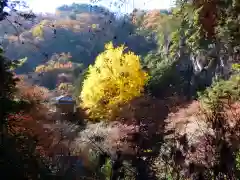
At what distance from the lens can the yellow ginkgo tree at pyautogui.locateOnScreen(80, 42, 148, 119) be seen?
1067 inches

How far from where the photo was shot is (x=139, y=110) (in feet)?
72.9

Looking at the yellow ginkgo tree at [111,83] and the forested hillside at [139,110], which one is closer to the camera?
the forested hillside at [139,110]

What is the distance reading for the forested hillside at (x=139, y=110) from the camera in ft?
35.1

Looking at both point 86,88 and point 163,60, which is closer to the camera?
point 86,88

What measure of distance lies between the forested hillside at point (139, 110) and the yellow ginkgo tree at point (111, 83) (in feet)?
0.24

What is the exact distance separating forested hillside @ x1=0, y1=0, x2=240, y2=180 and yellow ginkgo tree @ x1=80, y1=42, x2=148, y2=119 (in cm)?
7

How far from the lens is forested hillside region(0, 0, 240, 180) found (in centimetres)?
1070

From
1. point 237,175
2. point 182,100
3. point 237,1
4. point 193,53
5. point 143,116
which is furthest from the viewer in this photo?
point 193,53

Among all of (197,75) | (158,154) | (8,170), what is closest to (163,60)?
(197,75)

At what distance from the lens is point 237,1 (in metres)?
12.0

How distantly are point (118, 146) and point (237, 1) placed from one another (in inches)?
406

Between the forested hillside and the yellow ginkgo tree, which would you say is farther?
the yellow ginkgo tree

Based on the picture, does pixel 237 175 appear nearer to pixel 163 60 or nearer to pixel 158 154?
pixel 158 154

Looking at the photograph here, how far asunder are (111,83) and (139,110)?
5795 millimetres
